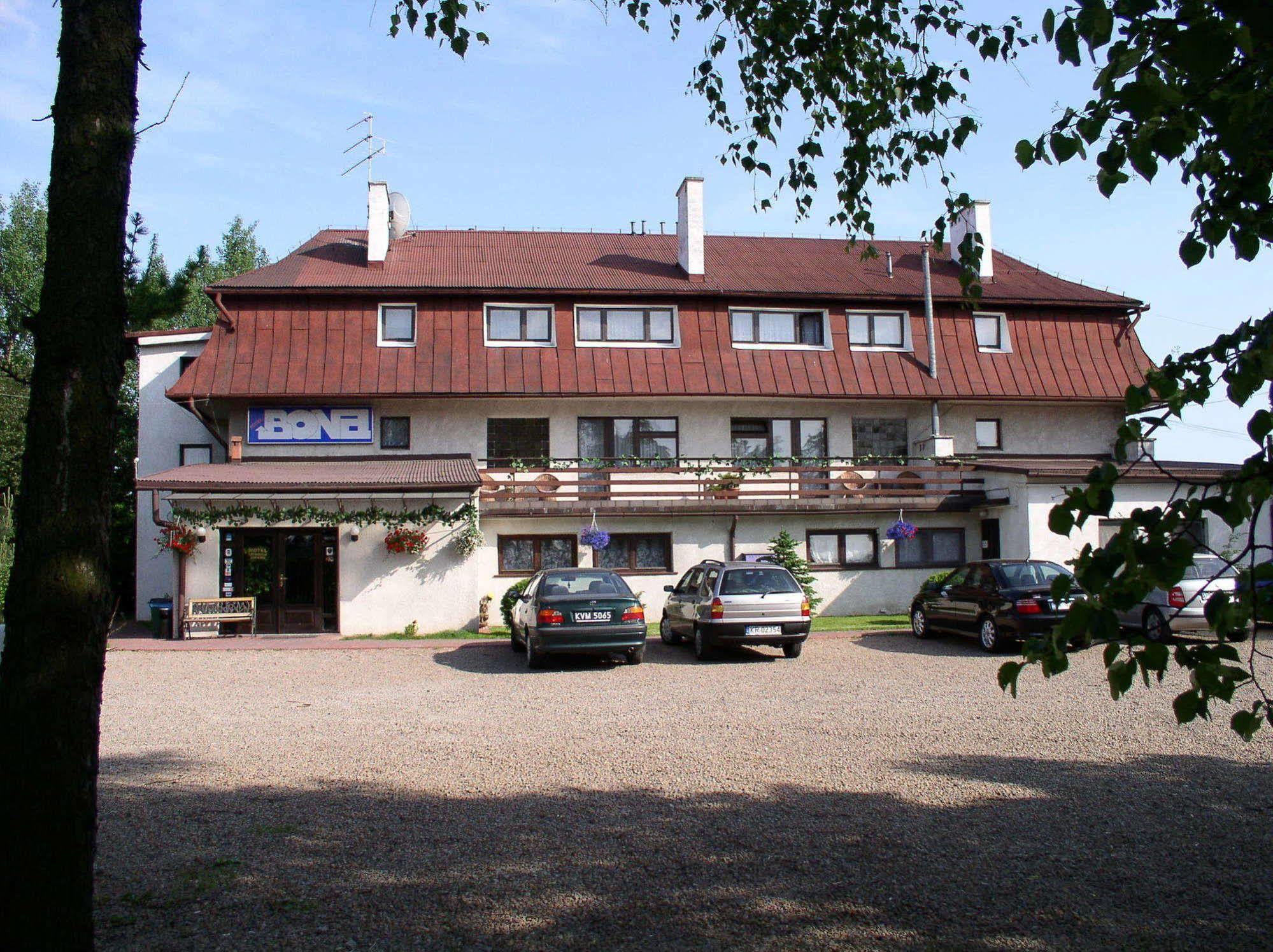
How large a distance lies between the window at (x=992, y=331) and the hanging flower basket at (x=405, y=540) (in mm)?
15281

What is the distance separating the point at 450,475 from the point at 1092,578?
1974 centimetres

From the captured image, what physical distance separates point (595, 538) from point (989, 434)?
1125 centimetres

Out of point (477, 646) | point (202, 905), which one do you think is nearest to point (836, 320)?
point (477, 646)

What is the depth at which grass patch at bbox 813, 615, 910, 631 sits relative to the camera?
21453 millimetres

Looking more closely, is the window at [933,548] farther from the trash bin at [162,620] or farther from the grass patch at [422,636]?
the trash bin at [162,620]

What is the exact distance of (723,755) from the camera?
9.20 metres

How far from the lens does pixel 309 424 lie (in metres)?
24.8

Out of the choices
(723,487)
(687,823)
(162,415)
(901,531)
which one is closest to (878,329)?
(901,531)

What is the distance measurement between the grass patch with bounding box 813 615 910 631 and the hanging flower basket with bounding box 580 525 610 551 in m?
4.89

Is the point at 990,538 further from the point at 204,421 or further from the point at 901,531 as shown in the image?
the point at 204,421

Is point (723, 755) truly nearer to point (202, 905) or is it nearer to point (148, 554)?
point (202, 905)

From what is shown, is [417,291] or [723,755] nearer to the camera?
[723,755]

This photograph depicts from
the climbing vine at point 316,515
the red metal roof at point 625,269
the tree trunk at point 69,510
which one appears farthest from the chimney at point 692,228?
the tree trunk at point 69,510

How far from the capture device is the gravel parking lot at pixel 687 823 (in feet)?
16.5
